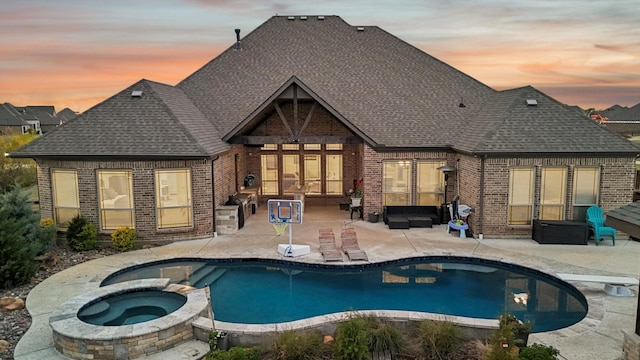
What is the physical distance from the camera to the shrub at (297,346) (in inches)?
283

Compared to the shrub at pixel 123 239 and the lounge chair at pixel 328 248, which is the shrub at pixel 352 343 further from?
the shrub at pixel 123 239

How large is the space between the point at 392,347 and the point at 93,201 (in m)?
11.0

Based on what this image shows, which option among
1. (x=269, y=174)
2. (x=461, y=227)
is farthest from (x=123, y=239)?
(x=461, y=227)

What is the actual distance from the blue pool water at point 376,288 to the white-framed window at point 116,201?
269cm

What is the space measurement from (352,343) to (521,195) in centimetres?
1010

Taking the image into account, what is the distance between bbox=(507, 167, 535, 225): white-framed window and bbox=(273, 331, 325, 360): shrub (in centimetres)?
983

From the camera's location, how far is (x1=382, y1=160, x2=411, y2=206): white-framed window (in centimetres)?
1720

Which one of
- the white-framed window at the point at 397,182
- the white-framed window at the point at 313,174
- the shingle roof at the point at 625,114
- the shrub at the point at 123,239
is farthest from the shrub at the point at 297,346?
the shingle roof at the point at 625,114

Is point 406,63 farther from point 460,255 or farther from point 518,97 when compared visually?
point 460,255

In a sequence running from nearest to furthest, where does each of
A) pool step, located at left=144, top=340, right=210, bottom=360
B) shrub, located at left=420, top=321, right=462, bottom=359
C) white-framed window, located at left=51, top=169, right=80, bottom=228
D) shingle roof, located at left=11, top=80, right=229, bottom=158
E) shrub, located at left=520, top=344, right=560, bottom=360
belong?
1. shrub, located at left=520, top=344, right=560, bottom=360
2. shrub, located at left=420, top=321, right=462, bottom=359
3. pool step, located at left=144, top=340, right=210, bottom=360
4. shingle roof, located at left=11, top=80, right=229, bottom=158
5. white-framed window, located at left=51, top=169, right=80, bottom=228

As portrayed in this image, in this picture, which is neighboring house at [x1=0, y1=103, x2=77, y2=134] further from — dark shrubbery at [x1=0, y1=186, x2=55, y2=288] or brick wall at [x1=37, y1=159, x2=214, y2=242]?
dark shrubbery at [x1=0, y1=186, x2=55, y2=288]

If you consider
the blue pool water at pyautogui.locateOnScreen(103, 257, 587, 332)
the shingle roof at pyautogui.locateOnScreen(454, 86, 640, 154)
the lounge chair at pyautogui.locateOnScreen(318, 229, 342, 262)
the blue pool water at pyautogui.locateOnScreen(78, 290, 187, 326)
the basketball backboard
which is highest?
the shingle roof at pyautogui.locateOnScreen(454, 86, 640, 154)

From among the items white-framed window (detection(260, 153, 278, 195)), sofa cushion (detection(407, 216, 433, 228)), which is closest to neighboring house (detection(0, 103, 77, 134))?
white-framed window (detection(260, 153, 278, 195))

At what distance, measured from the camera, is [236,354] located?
695 cm
